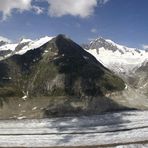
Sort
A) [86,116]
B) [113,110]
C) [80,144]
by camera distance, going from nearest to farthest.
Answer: [80,144]
[86,116]
[113,110]

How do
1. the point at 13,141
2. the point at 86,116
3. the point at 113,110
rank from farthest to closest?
the point at 113,110
the point at 86,116
the point at 13,141

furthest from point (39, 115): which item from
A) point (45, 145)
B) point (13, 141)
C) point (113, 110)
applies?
point (45, 145)

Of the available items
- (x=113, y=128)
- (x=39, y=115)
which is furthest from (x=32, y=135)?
(x=39, y=115)

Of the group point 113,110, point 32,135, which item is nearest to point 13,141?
point 32,135

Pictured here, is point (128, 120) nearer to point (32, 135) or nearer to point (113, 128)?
point (113, 128)

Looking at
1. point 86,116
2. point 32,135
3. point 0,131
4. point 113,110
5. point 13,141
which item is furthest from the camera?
point 113,110

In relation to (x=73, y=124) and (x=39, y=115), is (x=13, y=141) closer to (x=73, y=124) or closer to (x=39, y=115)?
(x=73, y=124)

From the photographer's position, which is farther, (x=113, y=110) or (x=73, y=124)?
(x=113, y=110)

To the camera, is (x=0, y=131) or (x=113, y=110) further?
(x=113, y=110)

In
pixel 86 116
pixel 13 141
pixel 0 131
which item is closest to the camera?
pixel 13 141
